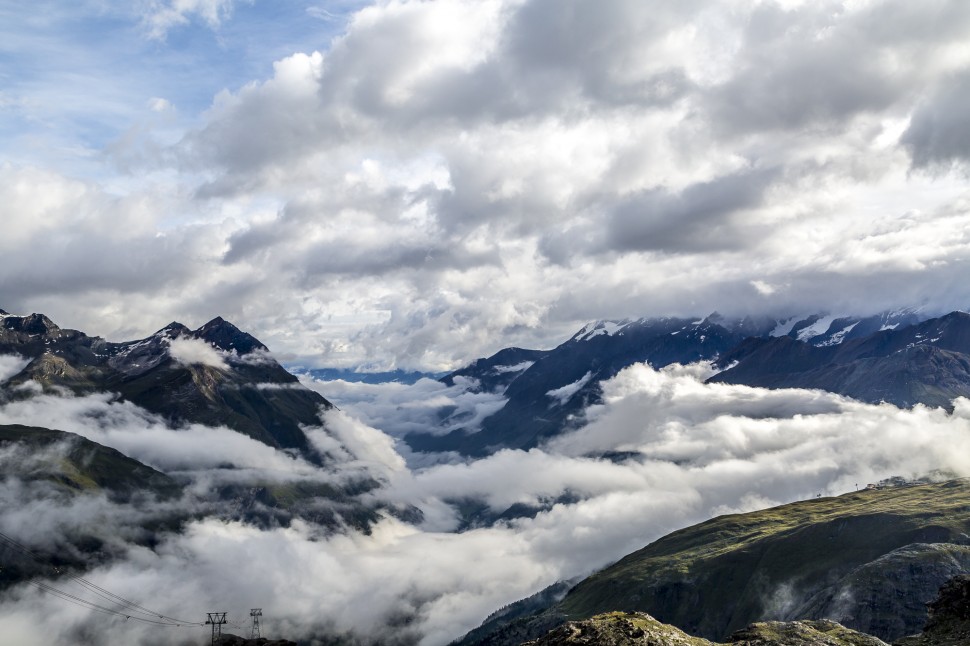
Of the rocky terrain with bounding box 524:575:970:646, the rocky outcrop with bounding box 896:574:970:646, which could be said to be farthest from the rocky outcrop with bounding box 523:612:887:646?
the rocky outcrop with bounding box 896:574:970:646

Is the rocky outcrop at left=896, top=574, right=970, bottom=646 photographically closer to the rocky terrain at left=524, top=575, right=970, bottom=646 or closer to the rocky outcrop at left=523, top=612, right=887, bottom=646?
the rocky terrain at left=524, top=575, right=970, bottom=646

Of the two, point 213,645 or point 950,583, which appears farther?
point 213,645

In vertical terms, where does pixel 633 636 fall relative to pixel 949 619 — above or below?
above

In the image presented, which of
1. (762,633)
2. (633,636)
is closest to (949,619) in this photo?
(762,633)

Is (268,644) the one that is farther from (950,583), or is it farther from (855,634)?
(950,583)

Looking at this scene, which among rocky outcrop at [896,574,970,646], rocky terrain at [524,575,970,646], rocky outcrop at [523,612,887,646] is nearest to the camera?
rocky outcrop at [523,612,887,646]

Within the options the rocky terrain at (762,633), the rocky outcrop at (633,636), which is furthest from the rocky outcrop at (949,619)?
the rocky outcrop at (633,636)

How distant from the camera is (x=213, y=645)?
169 metres

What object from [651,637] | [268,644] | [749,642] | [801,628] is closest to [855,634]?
[801,628]

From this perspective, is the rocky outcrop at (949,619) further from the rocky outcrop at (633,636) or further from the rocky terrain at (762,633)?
the rocky outcrop at (633,636)

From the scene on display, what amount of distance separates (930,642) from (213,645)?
15084cm

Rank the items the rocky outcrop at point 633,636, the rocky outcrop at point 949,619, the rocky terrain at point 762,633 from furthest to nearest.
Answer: the rocky outcrop at point 949,619, the rocky terrain at point 762,633, the rocky outcrop at point 633,636

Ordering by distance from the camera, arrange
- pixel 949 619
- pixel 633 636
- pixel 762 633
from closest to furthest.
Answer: pixel 633 636, pixel 949 619, pixel 762 633

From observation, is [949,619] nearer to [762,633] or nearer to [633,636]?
[762,633]
